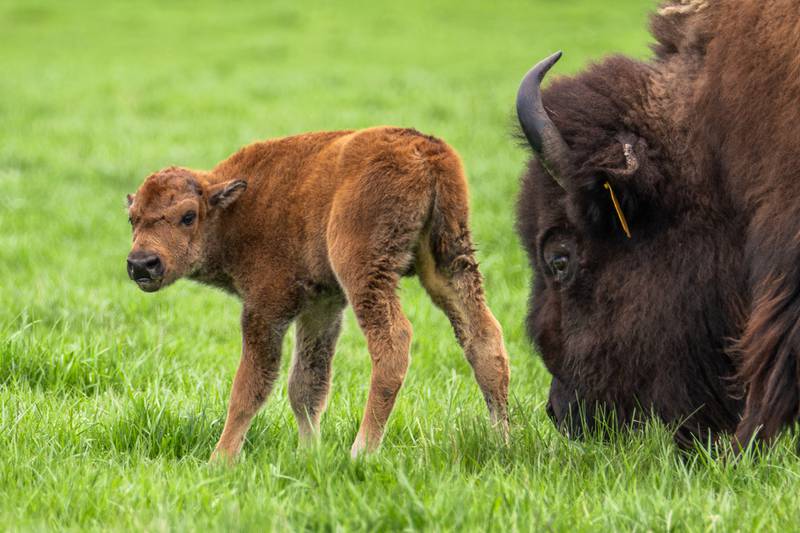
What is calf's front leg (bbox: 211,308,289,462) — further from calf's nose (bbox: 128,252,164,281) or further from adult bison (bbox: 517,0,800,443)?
adult bison (bbox: 517,0,800,443)

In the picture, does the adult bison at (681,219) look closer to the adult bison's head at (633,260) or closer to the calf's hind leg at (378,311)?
the adult bison's head at (633,260)

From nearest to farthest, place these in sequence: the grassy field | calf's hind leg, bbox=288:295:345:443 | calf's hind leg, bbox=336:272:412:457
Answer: the grassy field, calf's hind leg, bbox=336:272:412:457, calf's hind leg, bbox=288:295:345:443

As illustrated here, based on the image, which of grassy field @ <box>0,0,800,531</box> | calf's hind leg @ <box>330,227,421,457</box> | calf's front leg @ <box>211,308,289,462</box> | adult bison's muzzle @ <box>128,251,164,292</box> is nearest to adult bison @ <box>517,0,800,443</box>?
grassy field @ <box>0,0,800,531</box>

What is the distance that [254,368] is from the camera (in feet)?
15.1

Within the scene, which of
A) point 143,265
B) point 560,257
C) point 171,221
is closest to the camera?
point 143,265

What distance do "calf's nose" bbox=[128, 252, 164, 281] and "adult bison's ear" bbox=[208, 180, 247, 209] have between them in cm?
35

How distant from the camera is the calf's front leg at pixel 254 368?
4.46 m

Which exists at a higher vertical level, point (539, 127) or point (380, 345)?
point (539, 127)

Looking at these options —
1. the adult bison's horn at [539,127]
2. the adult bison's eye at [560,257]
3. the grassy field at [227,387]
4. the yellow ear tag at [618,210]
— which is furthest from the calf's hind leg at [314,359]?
the yellow ear tag at [618,210]

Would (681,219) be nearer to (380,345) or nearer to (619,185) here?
(619,185)

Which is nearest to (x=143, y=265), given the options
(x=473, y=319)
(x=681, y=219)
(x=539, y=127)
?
(x=473, y=319)

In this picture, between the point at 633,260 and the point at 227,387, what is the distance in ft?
6.30

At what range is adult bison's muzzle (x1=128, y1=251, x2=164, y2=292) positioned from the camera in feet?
15.0

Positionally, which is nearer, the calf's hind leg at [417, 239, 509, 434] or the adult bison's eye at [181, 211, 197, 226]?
the calf's hind leg at [417, 239, 509, 434]
